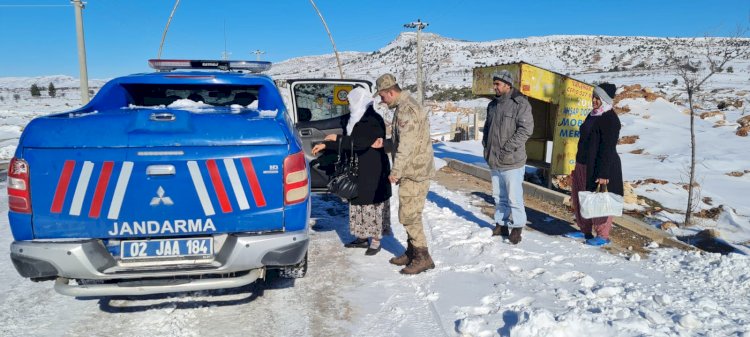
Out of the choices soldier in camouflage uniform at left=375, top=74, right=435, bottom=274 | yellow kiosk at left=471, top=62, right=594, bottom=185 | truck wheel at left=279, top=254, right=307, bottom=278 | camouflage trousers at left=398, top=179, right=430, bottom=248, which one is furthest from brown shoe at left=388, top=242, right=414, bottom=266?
yellow kiosk at left=471, top=62, right=594, bottom=185

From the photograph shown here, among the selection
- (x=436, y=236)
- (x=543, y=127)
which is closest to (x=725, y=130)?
(x=543, y=127)

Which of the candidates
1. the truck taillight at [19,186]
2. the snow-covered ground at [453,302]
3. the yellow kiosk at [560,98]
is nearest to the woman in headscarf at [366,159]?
the snow-covered ground at [453,302]

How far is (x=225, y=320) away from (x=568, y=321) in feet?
7.59

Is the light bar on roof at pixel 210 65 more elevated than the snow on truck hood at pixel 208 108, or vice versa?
the light bar on roof at pixel 210 65

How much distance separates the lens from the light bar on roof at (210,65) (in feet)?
16.0

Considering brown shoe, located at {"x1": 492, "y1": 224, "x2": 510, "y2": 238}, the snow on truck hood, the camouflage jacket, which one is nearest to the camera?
the snow on truck hood

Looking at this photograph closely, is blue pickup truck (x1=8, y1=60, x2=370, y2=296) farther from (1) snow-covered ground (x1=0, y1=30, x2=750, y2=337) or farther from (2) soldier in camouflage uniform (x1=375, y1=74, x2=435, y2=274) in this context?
(2) soldier in camouflage uniform (x1=375, y1=74, x2=435, y2=274)

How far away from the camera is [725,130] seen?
552 inches

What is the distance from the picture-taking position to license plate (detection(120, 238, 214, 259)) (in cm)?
286

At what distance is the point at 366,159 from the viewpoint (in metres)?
4.48

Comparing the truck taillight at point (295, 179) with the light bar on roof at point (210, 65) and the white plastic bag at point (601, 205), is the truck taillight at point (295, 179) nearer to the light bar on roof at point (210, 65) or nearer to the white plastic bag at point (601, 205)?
the light bar on roof at point (210, 65)

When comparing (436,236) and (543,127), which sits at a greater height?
(543,127)

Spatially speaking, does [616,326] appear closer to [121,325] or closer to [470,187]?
[121,325]

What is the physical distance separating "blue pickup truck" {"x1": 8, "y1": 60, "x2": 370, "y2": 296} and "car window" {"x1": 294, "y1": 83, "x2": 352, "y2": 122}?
3373mm
